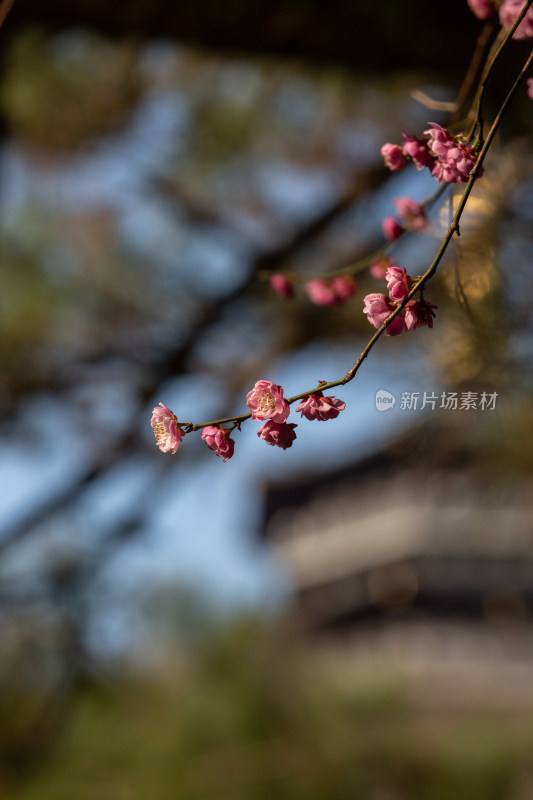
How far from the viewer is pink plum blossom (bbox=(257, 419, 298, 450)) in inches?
12.5

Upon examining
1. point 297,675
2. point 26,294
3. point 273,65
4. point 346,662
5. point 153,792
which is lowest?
point 153,792

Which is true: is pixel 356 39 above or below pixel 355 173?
below

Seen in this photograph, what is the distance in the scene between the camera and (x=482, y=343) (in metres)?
0.64

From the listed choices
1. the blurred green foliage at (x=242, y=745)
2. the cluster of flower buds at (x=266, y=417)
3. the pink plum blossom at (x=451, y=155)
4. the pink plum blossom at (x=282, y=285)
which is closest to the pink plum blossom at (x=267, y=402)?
the cluster of flower buds at (x=266, y=417)

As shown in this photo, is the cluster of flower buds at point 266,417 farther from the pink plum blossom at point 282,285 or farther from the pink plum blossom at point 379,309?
the pink plum blossom at point 282,285

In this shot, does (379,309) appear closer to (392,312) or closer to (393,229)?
(392,312)

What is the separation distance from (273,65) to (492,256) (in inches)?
17.0

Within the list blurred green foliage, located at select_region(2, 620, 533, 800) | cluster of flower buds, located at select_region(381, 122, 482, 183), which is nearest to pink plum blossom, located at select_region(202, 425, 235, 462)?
cluster of flower buds, located at select_region(381, 122, 482, 183)

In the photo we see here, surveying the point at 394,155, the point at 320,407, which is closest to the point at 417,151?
the point at 394,155

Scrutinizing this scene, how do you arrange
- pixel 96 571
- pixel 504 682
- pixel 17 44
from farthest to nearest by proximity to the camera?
pixel 504 682 → pixel 96 571 → pixel 17 44

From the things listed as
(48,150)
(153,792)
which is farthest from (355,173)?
(153,792)

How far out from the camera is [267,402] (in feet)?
1.02

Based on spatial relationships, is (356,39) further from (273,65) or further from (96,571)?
(96,571)

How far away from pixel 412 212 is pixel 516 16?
0.36 ft
